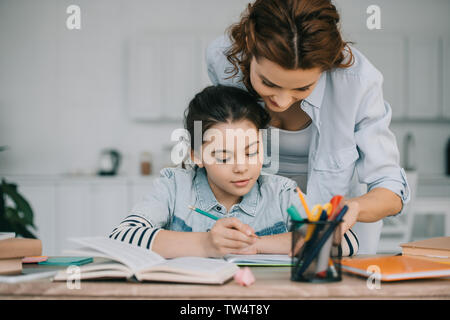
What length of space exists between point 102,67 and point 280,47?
3.85 meters

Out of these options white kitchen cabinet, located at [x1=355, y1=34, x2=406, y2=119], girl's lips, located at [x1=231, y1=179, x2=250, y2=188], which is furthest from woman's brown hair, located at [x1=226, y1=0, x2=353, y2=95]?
white kitchen cabinet, located at [x1=355, y1=34, x2=406, y2=119]

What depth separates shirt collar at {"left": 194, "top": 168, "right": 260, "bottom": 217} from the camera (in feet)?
4.48

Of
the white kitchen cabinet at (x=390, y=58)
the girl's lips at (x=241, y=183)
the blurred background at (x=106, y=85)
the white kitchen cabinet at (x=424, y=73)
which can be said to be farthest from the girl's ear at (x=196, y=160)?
the white kitchen cabinet at (x=424, y=73)

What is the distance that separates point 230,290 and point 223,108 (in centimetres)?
72

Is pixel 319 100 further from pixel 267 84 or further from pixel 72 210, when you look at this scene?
pixel 72 210

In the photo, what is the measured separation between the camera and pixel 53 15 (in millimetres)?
4664

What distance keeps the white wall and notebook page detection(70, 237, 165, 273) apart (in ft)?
12.3

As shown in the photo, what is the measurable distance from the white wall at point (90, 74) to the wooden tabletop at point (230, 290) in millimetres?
3880

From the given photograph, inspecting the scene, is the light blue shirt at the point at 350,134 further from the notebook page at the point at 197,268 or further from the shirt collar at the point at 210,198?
the notebook page at the point at 197,268

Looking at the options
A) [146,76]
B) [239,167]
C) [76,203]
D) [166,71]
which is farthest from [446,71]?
[239,167]

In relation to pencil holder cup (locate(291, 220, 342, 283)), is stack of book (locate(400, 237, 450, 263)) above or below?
below

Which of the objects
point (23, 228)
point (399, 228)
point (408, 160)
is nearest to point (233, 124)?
point (23, 228)

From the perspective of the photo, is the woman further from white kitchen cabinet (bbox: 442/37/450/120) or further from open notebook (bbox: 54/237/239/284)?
white kitchen cabinet (bbox: 442/37/450/120)
